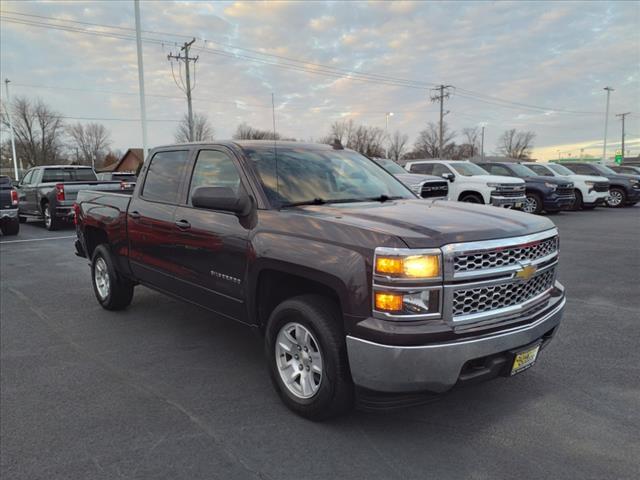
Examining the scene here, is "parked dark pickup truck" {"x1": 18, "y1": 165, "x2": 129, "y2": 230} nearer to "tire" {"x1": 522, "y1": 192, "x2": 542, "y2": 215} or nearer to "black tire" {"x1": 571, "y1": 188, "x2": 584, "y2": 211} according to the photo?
"tire" {"x1": 522, "y1": 192, "x2": 542, "y2": 215}

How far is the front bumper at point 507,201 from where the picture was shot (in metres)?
14.4

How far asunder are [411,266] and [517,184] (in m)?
13.7

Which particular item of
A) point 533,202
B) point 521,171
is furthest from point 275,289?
point 521,171

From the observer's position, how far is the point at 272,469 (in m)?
2.77

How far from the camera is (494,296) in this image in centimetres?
294

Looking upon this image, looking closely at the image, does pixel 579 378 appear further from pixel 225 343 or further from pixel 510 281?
pixel 225 343

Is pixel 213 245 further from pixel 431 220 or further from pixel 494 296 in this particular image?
pixel 494 296

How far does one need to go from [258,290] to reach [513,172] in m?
15.8

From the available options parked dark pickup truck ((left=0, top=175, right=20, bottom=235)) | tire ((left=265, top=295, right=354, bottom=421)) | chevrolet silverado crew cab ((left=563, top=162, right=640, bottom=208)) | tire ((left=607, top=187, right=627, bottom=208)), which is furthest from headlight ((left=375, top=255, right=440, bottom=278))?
tire ((left=607, top=187, right=627, bottom=208))

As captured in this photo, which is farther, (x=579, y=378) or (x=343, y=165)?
(x=343, y=165)

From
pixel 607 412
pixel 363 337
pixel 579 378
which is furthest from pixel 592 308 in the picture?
pixel 363 337

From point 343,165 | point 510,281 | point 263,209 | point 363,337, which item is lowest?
point 363,337

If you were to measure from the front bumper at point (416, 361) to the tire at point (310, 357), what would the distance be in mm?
167

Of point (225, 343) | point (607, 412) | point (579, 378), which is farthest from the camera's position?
point (225, 343)
